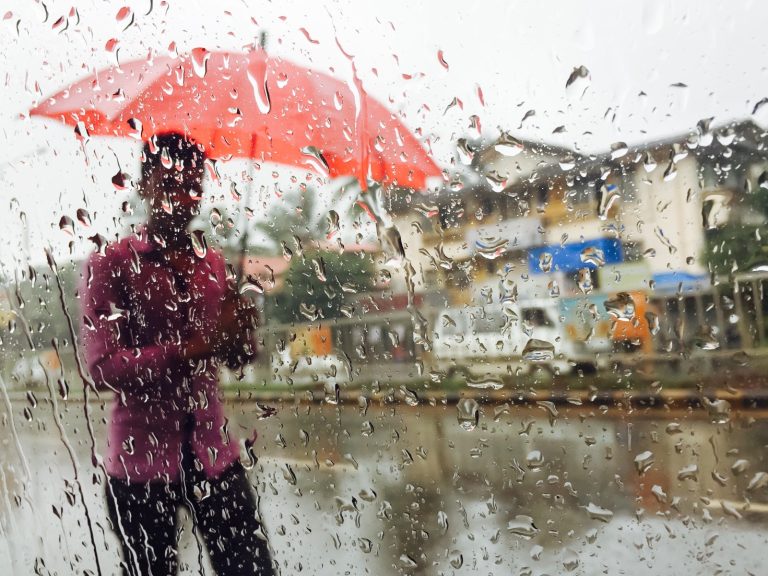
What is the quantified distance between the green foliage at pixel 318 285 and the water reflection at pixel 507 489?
148mm

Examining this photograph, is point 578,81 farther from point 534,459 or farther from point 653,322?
point 534,459

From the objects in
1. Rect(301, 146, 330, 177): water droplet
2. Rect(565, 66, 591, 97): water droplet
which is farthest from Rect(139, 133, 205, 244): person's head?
Rect(565, 66, 591, 97): water droplet

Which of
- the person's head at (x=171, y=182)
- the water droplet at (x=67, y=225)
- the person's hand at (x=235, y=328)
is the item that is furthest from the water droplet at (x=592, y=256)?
the water droplet at (x=67, y=225)

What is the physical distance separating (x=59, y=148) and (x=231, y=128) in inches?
16.4

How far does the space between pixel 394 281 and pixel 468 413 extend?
0.21 metres

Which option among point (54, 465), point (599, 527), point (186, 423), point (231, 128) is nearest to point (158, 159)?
point (231, 128)

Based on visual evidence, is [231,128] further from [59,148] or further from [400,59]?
[59,148]

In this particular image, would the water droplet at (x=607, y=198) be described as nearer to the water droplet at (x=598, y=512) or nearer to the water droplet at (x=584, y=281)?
the water droplet at (x=584, y=281)

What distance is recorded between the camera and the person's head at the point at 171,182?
3.34 ft

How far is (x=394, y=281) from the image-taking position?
2.82 feet

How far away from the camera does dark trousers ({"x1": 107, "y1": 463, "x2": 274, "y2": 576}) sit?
3.32ft

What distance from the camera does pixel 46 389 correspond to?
124 cm

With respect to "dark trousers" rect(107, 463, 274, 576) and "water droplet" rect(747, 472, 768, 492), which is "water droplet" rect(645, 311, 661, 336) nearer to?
"water droplet" rect(747, 472, 768, 492)

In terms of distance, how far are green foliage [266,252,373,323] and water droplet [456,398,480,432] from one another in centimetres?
21
